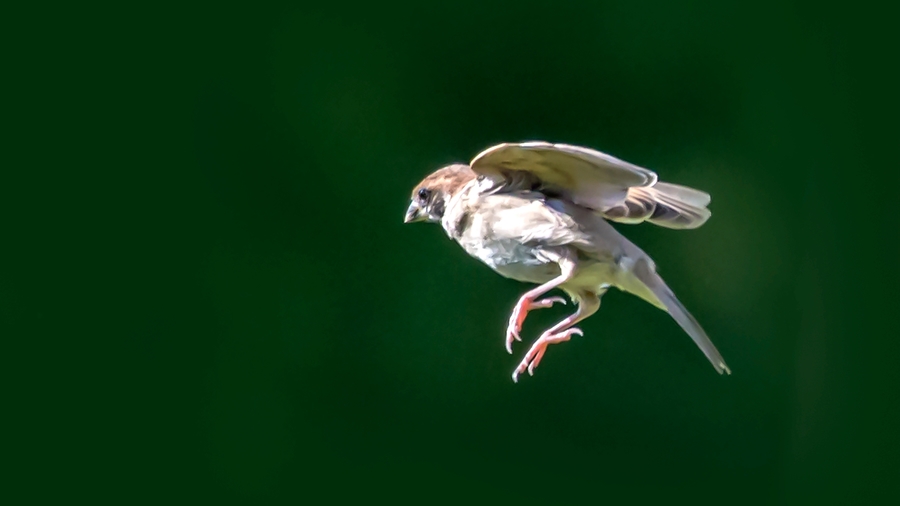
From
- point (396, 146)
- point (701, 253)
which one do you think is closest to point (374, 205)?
point (396, 146)

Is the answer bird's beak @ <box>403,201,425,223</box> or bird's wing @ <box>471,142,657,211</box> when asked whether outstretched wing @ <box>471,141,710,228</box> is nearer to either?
bird's wing @ <box>471,142,657,211</box>


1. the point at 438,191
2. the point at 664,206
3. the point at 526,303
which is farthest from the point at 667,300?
the point at 438,191

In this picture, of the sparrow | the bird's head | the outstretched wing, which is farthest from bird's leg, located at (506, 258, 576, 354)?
the bird's head

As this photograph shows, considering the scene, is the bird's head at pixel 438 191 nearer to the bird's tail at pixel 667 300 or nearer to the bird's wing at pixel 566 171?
the bird's wing at pixel 566 171

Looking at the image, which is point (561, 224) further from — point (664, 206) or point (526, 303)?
point (664, 206)

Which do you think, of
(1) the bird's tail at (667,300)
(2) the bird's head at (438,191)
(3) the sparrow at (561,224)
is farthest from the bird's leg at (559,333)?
(2) the bird's head at (438,191)
